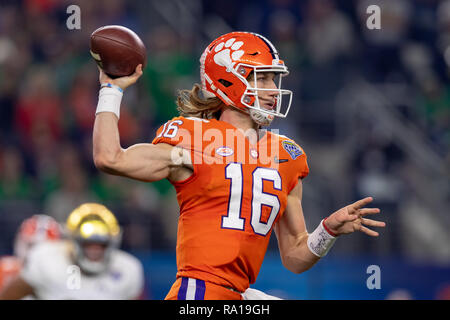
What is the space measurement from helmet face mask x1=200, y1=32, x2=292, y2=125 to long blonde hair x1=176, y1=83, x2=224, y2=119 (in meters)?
0.05

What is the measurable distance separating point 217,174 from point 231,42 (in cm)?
72

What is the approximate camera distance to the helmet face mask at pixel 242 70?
3.68 metres

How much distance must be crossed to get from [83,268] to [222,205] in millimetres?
2965

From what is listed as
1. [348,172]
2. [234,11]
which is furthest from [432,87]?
[234,11]

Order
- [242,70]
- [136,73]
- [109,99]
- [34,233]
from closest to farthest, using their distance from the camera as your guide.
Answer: [109,99]
[136,73]
[242,70]
[34,233]

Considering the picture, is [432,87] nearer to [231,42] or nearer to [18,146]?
[18,146]

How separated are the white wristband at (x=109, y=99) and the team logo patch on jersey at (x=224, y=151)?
0.51m


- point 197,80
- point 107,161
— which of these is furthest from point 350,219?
point 197,80

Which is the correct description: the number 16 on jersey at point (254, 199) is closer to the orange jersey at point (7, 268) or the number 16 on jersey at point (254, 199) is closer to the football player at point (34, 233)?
the orange jersey at point (7, 268)

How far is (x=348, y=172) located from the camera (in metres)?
8.40

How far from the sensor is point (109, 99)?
10.8 ft

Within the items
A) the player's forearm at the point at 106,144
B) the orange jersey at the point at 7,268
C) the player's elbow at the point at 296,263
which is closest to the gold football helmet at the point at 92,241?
the orange jersey at the point at 7,268

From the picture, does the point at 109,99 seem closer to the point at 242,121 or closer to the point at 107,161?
the point at 107,161

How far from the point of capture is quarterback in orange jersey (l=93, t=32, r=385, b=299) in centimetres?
337
